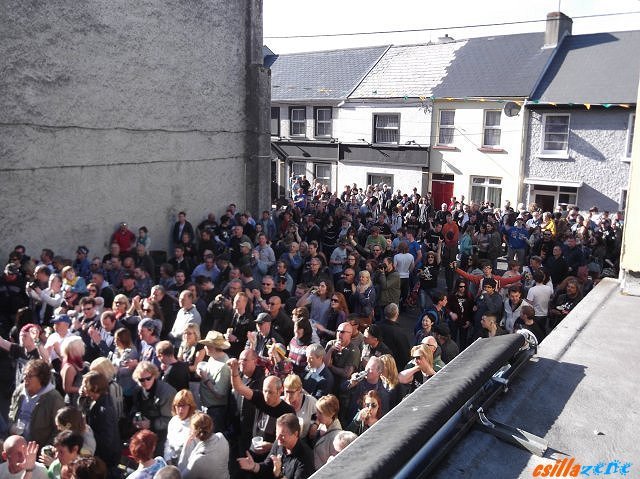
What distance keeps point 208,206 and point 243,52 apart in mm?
4351

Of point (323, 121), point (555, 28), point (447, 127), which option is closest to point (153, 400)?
point (447, 127)

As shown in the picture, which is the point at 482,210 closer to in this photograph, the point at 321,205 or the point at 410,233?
the point at 321,205

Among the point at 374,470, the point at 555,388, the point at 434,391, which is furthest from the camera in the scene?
the point at 555,388

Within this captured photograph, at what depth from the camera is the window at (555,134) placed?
2214cm

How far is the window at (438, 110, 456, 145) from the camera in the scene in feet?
81.7

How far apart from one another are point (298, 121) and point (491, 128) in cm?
1051

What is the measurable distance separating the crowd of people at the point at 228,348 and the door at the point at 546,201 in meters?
10.4

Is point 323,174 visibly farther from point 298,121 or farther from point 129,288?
point 129,288

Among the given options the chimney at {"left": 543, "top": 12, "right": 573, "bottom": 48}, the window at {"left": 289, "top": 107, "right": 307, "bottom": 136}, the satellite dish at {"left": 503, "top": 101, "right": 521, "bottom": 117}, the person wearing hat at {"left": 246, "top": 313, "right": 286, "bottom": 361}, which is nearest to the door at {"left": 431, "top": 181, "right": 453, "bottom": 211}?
the satellite dish at {"left": 503, "top": 101, "right": 521, "bottom": 117}

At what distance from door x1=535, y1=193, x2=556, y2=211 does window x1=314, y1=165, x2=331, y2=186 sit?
10618 mm

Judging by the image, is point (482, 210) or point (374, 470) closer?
point (374, 470)

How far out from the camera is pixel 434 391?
292 centimetres

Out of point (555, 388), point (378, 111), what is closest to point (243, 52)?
point (378, 111)

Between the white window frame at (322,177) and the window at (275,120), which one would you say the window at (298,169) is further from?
the window at (275,120)
